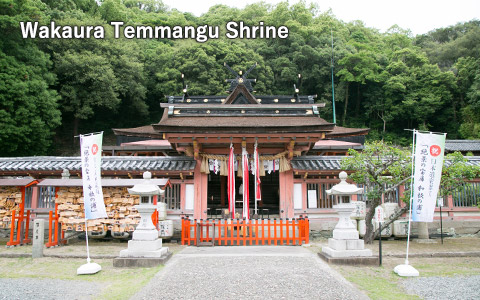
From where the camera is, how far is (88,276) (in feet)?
21.3

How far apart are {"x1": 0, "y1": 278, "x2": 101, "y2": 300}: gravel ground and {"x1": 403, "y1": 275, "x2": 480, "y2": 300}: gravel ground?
18.4 ft

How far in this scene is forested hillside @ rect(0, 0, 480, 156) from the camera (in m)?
23.9

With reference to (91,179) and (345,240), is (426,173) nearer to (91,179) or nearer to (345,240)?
(345,240)

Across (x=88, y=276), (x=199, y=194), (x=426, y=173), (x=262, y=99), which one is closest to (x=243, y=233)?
(x=199, y=194)

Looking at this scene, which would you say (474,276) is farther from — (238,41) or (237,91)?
(238,41)

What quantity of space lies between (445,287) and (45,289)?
7079mm

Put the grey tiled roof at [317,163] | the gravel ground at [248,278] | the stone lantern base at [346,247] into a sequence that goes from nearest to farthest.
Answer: the gravel ground at [248,278], the stone lantern base at [346,247], the grey tiled roof at [317,163]

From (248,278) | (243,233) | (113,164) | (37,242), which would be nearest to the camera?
(248,278)

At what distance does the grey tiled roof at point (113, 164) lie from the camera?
11.8 metres

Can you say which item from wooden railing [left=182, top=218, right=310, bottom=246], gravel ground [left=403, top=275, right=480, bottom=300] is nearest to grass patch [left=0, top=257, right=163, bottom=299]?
wooden railing [left=182, top=218, right=310, bottom=246]

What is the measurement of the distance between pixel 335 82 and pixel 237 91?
23.0m

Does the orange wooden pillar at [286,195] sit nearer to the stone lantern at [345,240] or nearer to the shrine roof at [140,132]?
the stone lantern at [345,240]

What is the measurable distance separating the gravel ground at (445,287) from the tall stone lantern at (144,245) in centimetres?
516

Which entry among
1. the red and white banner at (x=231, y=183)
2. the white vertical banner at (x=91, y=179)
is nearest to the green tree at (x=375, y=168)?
the red and white banner at (x=231, y=183)
